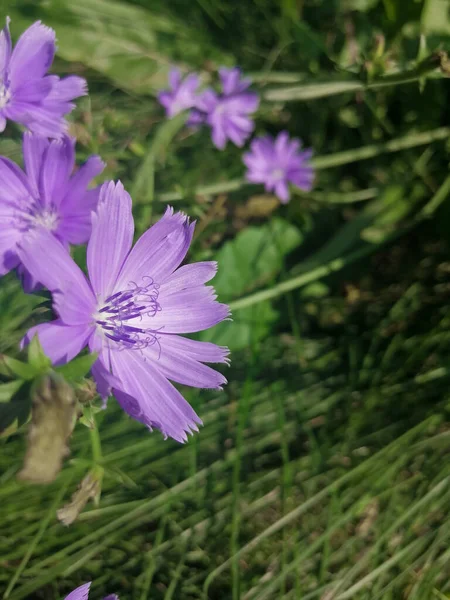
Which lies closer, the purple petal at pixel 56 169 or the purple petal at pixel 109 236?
the purple petal at pixel 109 236

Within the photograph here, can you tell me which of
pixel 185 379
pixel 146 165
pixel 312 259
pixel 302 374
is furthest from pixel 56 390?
pixel 312 259

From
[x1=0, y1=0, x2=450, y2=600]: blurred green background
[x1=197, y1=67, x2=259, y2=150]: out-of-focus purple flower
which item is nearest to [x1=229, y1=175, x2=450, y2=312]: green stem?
[x1=0, y1=0, x2=450, y2=600]: blurred green background

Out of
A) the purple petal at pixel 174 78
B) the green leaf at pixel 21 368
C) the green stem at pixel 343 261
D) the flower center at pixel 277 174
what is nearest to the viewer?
the green leaf at pixel 21 368

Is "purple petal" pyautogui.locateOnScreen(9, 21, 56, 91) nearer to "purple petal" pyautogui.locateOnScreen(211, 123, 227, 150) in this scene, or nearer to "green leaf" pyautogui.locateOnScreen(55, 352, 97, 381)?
"green leaf" pyautogui.locateOnScreen(55, 352, 97, 381)

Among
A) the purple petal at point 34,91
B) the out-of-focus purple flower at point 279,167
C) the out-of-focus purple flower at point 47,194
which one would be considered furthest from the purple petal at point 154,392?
the out-of-focus purple flower at point 279,167

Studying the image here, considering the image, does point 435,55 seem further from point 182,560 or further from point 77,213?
point 182,560

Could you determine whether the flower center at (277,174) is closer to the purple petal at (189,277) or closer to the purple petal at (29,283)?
the purple petal at (189,277)
